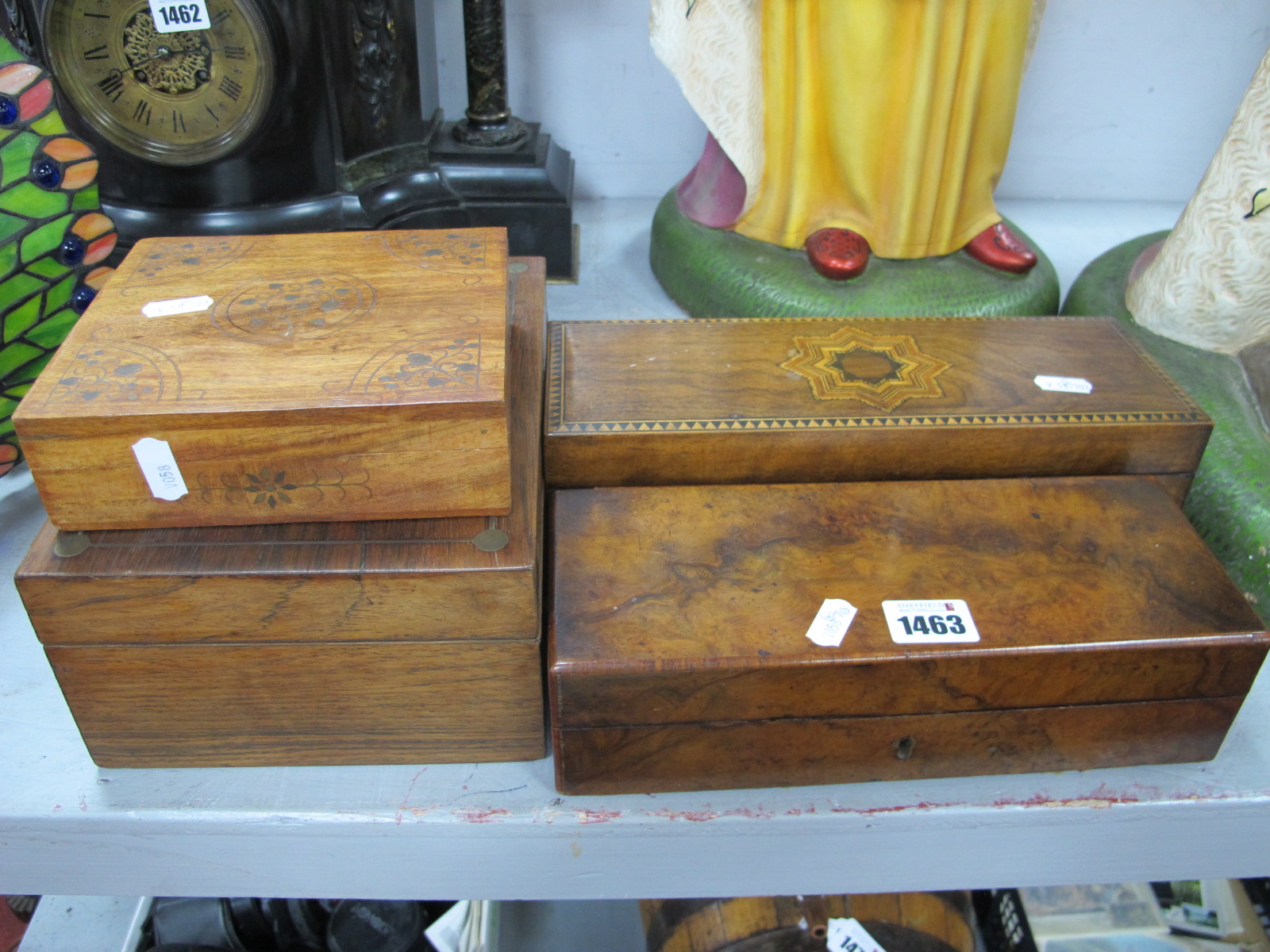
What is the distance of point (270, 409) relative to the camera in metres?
0.66

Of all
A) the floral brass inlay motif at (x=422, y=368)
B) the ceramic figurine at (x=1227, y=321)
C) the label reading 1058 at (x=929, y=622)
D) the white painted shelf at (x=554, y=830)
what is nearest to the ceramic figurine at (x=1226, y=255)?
the ceramic figurine at (x=1227, y=321)

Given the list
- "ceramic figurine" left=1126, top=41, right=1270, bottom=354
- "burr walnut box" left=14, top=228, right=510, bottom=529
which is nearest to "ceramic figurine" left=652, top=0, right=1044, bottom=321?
"ceramic figurine" left=1126, top=41, right=1270, bottom=354

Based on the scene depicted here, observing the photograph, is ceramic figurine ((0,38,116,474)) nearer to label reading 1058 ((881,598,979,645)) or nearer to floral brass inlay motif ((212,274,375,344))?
floral brass inlay motif ((212,274,375,344))

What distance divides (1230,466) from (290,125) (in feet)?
3.86

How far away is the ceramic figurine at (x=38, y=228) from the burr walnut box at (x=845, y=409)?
451mm

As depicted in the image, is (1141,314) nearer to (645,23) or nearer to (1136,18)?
(1136,18)

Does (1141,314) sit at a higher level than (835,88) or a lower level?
lower

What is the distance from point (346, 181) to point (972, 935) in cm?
121

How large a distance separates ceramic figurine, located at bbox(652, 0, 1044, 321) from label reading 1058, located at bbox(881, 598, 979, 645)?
2.07 ft

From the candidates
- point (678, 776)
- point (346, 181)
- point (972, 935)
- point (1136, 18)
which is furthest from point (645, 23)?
point (972, 935)

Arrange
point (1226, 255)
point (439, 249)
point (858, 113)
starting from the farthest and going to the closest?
1. point (858, 113)
2. point (1226, 255)
3. point (439, 249)

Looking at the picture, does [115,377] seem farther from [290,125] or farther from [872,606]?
[290,125]

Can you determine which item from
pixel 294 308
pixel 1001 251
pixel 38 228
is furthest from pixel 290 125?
pixel 1001 251

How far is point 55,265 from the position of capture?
0.92m
